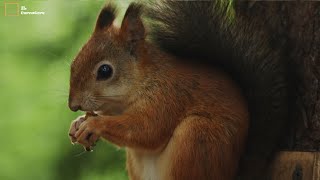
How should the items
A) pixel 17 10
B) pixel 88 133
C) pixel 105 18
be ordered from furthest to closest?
pixel 17 10 → pixel 105 18 → pixel 88 133

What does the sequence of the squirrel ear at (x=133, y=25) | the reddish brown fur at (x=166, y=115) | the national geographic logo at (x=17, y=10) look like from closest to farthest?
the reddish brown fur at (x=166, y=115)
the squirrel ear at (x=133, y=25)
the national geographic logo at (x=17, y=10)

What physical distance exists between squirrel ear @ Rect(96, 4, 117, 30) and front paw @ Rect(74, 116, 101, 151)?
0.34 m

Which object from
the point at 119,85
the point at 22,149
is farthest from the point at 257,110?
the point at 22,149

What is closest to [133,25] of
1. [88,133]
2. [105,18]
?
[105,18]

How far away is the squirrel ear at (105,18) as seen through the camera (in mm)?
2334

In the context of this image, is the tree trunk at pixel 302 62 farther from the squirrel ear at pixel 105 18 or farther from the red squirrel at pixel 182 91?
the squirrel ear at pixel 105 18

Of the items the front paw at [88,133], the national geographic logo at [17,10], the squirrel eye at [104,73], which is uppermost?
the national geographic logo at [17,10]

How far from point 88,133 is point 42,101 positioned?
1436 millimetres

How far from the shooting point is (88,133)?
2.18 metres

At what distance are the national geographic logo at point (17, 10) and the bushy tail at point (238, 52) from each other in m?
1.26

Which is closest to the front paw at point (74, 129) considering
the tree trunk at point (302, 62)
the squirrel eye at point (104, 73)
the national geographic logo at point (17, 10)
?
the squirrel eye at point (104, 73)

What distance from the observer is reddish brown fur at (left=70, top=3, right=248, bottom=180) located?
214 centimetres

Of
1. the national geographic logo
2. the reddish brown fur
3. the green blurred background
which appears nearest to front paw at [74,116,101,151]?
the reddish brown fur

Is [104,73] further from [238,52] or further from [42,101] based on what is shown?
[42,101]
